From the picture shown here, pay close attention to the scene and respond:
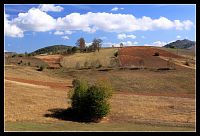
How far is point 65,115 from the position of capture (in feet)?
139

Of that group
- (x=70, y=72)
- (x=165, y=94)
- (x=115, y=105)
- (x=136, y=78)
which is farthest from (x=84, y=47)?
(x=115, y=105)

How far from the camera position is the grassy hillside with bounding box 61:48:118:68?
9512 centimetres

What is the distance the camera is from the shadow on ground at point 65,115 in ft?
133

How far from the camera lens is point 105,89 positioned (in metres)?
42.8

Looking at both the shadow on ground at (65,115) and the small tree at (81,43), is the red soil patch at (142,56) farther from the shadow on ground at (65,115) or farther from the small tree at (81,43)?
the shadow on ground at (65,115)

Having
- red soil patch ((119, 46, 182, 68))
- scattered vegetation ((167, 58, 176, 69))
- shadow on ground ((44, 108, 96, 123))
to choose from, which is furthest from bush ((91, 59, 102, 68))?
shadow on ground ((44, 108, 96, 123))

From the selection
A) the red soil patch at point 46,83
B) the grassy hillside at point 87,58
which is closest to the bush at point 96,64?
the grassy hillside at point 87,58

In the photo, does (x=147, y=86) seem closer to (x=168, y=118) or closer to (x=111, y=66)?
(x=111, y=66)

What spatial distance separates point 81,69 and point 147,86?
18729mm

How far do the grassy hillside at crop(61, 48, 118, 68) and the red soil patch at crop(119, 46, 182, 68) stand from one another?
11.7 feet

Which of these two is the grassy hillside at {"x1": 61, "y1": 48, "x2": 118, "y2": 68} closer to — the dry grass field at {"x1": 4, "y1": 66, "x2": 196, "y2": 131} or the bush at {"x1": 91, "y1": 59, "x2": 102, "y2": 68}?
the bush at {"x1": 91, "y1": 59, "x2": 102, "y2": 68}
